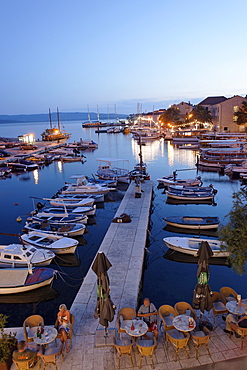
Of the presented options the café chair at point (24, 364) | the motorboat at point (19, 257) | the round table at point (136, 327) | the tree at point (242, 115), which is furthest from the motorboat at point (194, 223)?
the tree at point (242, 115)

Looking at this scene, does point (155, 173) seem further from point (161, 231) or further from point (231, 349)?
point (231, 349)

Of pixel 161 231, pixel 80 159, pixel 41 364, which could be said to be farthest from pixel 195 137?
pixel 41 364

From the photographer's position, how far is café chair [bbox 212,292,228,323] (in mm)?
10109

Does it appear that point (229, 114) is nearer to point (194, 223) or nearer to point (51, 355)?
point (194, 223)

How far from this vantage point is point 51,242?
2012cm

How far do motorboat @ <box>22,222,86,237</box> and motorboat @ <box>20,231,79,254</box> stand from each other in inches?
21.8

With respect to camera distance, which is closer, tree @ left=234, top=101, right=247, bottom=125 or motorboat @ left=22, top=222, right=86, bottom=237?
motorboat @ left=22, top=222, right=86, bottom=237

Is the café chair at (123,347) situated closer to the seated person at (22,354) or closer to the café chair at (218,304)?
the seated person at (22,354)

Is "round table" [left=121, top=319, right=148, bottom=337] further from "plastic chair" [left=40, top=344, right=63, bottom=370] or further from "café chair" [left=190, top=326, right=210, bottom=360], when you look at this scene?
"plastic chair" [left=40, top=344, right=63, bottom=370]

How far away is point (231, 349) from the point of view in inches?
348

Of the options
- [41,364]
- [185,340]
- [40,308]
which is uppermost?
[185,340]

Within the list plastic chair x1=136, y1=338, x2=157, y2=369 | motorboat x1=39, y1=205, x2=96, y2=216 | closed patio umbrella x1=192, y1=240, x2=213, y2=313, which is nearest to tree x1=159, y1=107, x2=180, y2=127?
motorboat x1=39, y1=205, x2=96, y2=216

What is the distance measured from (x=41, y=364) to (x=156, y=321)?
3834mm

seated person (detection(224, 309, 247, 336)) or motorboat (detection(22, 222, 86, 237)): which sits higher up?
seated person (detection(224, 309, 247, 336))
